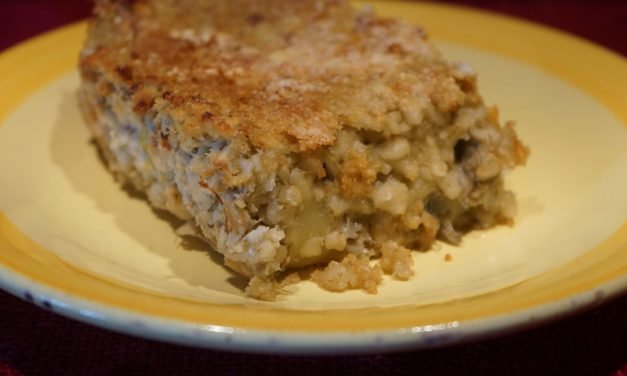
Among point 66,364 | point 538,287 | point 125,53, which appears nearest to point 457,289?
point 538,287

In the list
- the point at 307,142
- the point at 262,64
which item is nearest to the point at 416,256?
the point at 307,142

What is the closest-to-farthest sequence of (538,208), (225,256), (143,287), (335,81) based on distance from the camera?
(143,287), (225,256), (335,81), (538,208)

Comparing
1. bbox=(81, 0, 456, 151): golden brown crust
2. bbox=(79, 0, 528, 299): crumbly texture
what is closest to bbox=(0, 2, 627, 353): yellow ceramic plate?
bbox=(79, 0, 528, 299): crumbly texture

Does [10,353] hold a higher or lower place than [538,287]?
lower

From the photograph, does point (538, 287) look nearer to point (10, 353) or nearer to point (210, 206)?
point (210, 206)

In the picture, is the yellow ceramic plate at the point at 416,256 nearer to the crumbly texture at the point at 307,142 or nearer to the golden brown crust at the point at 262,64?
the crumbly texture at the point at 307,142

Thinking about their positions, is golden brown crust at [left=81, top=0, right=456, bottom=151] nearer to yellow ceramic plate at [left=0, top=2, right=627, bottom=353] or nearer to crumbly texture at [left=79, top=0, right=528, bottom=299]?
crumbly texture at [left=79, top=0, right=528, bottom=299]

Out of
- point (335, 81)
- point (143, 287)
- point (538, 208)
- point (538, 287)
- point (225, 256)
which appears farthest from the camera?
point (538, 208)
